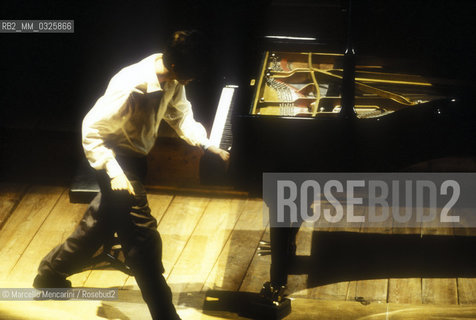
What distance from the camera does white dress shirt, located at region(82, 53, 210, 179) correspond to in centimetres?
351

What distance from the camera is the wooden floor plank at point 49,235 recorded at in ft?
14.5

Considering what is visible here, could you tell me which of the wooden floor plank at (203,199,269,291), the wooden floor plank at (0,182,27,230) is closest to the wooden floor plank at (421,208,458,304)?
the wooden floor plank at (203,199,269,291)

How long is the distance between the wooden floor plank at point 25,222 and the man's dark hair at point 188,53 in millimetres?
1689

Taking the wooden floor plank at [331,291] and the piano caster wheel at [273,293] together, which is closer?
the piano caster wheel at [273,293]

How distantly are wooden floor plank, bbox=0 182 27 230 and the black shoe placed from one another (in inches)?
31.9

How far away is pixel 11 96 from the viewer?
5.71 metres

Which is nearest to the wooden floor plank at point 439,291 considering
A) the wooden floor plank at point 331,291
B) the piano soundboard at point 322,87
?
the wooden floor plank at point 331,291

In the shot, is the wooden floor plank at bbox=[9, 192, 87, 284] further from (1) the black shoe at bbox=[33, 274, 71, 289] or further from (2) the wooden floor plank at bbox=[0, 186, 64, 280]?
(1) the black shoe at bbox=[33, 274, 71, 289]

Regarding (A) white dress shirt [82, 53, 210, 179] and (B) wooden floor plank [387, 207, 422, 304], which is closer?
(A) white dress shirt [82, 53, 210, 179]

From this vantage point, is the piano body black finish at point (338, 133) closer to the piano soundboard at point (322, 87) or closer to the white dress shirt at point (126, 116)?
the piano soundboard at point (322, 87)

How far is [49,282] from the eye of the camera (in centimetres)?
412

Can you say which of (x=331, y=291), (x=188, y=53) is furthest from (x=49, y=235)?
(x=188, y=53)

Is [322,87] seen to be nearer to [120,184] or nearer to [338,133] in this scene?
[338,133]

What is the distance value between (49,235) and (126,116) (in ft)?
4.88
